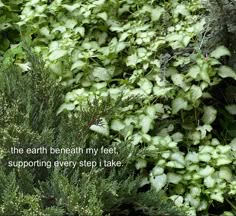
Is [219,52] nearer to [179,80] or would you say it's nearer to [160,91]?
[179,80]

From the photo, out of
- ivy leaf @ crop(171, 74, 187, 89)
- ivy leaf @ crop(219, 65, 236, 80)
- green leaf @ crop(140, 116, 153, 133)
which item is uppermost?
ivy leaf @ crop(219, 65, 236, 80)

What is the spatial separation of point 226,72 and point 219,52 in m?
0.10

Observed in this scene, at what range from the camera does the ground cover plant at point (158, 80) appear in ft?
7.07

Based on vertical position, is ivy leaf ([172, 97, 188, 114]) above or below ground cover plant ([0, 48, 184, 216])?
below

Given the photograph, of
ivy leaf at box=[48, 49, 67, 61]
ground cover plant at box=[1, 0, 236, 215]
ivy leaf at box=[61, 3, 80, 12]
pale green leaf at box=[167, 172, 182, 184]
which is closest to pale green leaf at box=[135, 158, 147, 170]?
ground cover plant at box=[1, 0, 236, 215]

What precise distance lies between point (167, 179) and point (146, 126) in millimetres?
261

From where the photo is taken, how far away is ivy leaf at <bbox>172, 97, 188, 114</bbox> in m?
2.35

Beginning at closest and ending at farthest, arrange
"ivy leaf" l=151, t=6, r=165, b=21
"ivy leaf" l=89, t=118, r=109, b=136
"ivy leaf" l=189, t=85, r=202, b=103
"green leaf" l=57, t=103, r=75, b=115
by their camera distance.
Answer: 1. "ivy leaf" l=89, t=118, r=109, b=136
2. "green leaf" l=57, t=103, r=75, b=115
3. "ivy leaf" l=189, t=85, r=202, b=103
4. "ivy leaf" l=151, t=6, r=165, b=21

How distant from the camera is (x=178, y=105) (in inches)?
93.0

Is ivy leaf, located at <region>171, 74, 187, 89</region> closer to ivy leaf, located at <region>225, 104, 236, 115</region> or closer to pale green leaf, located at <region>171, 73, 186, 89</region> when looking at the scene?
pale green leaf, located at <region>171, 73, 186, 89</region>

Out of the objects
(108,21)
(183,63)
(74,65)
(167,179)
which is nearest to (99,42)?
(108,21)

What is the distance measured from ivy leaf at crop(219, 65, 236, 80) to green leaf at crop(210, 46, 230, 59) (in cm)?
7

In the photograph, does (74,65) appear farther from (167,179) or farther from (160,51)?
(167,179)

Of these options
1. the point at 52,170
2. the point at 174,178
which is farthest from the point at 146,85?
the point at 52,170
